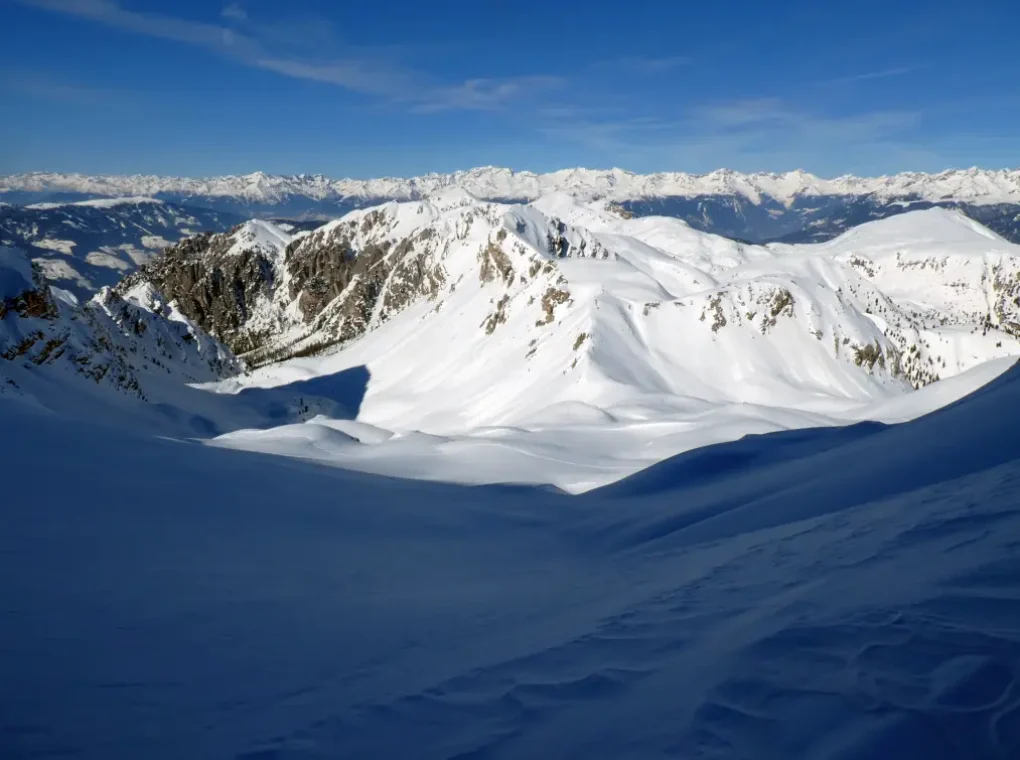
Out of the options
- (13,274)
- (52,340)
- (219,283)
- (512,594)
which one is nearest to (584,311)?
(52,340)

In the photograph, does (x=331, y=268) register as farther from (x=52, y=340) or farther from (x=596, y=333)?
(x=52, y=340)

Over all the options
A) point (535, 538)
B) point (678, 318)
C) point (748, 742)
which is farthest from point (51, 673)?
point (678, 318)

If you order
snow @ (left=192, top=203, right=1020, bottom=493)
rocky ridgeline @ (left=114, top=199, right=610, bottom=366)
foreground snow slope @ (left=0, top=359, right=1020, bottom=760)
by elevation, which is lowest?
foreground snow slope @ (left=0, top=359, right=1020, bottom=760)

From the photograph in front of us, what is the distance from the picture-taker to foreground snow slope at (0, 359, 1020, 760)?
3.53 metres

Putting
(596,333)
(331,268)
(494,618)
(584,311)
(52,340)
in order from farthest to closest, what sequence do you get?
(331,268) → (584,311) → (596,333) → (52,340) → (494,618)

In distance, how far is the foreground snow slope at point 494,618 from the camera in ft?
11.6

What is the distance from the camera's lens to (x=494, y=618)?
609cm

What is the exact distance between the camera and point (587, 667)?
452cm

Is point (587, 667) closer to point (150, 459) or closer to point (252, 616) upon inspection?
point (252, 616)

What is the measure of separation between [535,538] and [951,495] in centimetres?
548

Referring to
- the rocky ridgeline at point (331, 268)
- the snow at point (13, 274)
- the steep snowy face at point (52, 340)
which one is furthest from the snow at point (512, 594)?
the rocky ridgeline at point (331, 268)

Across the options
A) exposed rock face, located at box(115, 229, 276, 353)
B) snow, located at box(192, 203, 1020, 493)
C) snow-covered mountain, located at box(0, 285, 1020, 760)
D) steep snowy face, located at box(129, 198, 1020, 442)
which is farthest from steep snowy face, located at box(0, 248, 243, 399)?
exposed rock face, located at box(115, 229, 276, 353)

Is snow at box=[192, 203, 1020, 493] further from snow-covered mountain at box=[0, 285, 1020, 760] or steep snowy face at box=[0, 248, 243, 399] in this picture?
steep snowy face at box=[0, 248, 243, 399]

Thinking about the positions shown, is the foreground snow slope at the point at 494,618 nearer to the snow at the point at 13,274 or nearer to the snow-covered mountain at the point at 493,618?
the snow-covered mountain at the point at 493,618
